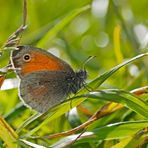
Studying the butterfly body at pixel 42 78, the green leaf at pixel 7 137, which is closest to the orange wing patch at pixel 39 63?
the butterfly body at pixel 42 78

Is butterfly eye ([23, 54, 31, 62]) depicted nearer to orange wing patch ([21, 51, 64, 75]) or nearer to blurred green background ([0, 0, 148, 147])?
orange wing patch ([21, 51, 64, 75])

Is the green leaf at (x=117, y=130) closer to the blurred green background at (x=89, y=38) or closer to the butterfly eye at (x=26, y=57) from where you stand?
the blurred green background at (x=89, y=38)

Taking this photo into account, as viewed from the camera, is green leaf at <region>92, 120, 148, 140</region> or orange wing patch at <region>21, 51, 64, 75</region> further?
orange wing patch at <region>21, 51, 64, 75</region>

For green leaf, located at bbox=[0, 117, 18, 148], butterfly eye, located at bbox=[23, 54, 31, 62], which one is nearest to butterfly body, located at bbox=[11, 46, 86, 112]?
butterfly eye, located at bbox=[23, 54, 31, 62]

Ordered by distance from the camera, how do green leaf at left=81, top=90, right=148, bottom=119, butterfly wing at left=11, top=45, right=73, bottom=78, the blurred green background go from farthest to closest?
the blurred green background < butterfly wing at left=11, top=45, right=73, bottom=78 < green leaf at left=81, top=90, right=148, bottom=119

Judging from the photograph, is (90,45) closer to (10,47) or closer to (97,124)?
(97,124)
